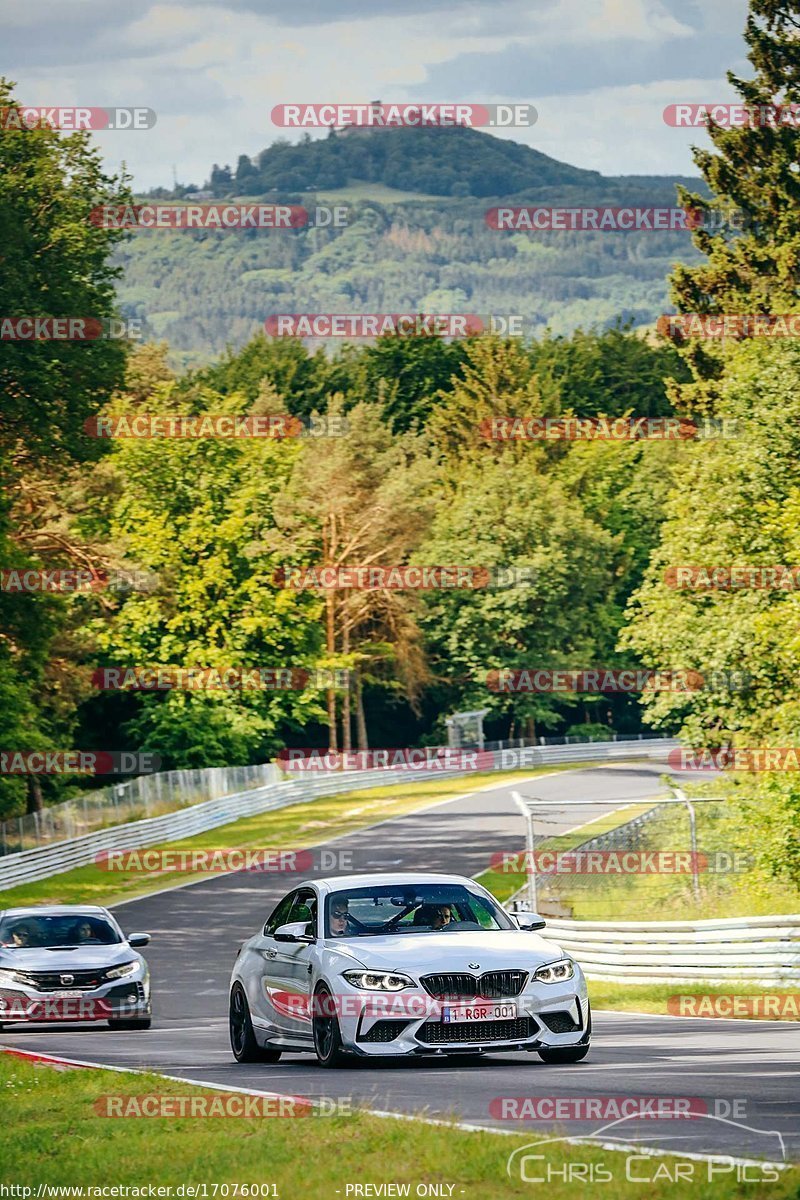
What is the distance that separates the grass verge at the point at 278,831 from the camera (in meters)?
47.3

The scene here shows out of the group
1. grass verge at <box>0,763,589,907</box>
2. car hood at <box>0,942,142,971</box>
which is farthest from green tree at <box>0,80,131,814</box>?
car hood at <box>0,942,142,971</box>

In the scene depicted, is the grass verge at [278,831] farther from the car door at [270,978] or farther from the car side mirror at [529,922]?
the car side mirror at [529,922]

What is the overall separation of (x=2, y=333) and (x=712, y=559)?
57.8 feet

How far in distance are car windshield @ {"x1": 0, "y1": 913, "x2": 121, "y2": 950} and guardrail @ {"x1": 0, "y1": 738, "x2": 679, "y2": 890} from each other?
25.2 meters

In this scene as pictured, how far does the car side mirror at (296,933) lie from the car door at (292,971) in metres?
0.03

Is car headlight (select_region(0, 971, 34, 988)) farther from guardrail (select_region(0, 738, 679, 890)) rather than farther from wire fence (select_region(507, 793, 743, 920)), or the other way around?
guardrail (select_region(0, 738, 679, 890))

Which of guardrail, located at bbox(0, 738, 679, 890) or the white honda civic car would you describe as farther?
guardrail, located at bbox(0, 738, 679, 890)

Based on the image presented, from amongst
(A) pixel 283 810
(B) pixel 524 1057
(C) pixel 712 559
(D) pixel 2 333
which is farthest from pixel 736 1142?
(A) pixel 283 810

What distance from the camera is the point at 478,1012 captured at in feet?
43.3

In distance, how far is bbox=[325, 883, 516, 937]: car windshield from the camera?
564 inches

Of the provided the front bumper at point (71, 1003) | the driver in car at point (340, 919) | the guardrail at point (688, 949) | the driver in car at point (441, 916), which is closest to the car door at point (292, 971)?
the driver in car at point (340, 919)

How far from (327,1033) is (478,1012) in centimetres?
119

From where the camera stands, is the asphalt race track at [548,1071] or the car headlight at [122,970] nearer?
the asphalt race track at [548,1071]

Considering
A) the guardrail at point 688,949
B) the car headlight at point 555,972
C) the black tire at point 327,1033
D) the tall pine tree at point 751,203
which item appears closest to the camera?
the car headlight at point 555,972
